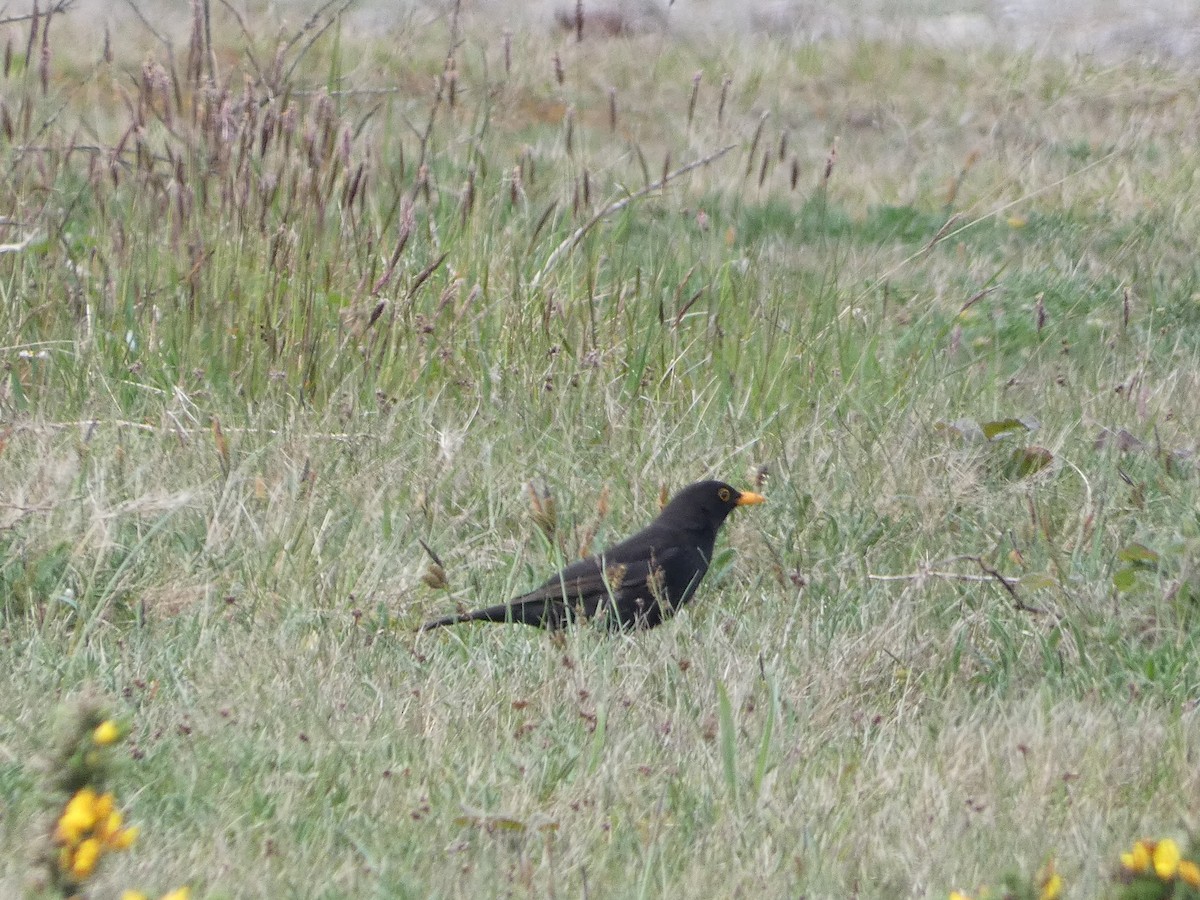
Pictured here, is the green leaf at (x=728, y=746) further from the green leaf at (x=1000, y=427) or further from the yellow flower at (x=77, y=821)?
the green leaf at (x=1000, y=427)

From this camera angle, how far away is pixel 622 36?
11352 millimetres

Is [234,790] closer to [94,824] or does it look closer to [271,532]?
[94,824]

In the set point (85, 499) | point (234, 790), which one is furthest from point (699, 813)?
point (85, 499)

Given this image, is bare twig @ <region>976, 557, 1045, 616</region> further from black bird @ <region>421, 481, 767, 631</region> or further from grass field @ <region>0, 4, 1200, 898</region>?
black bird @ <region>421, 481, 767, 631</region>

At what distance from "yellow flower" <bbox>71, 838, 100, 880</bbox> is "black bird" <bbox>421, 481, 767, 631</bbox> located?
1.64 meters

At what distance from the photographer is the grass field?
2574 millimetres

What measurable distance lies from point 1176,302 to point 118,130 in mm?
5461

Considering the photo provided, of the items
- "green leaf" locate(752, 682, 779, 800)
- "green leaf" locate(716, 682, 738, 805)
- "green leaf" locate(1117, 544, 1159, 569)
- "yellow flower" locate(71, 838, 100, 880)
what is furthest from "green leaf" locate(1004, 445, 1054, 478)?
"yellow flower" locate(71, 838, 100, 880)

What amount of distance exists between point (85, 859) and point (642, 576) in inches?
85.7

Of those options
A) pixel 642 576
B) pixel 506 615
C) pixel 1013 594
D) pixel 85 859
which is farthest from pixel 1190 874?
pixel 642 576

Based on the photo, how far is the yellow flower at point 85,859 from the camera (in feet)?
6.00

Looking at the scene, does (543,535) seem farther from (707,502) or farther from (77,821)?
(77,821)

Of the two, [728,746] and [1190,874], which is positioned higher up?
[1190,874]

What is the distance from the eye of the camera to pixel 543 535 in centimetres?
407
